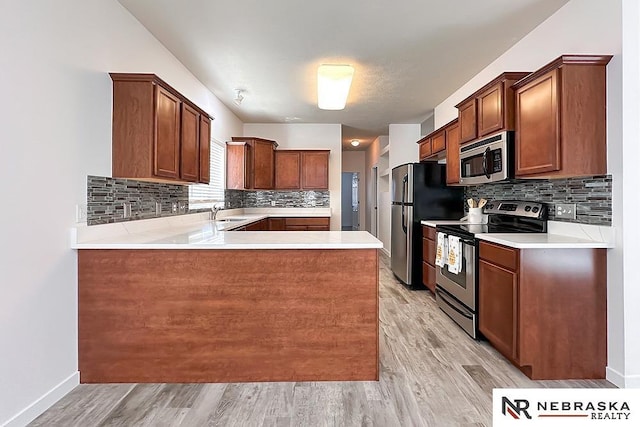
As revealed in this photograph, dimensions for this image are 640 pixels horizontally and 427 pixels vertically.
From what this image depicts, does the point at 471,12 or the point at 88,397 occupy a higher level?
the point at 471,12

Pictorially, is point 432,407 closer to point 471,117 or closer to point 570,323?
point 570,323

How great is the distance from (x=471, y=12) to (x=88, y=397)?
3.67m

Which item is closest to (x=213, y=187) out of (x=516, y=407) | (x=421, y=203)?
(x=421, y=203)

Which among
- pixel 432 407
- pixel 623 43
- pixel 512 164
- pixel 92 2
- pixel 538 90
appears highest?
pixel 92 2

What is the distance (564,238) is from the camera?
2676 mm

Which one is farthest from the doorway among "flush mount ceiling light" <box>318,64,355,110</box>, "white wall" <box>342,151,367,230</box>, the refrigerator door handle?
"flush mount ceiling light" <box>318,64,355,110</box>

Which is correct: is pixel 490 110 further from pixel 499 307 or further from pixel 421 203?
pixel 421 203

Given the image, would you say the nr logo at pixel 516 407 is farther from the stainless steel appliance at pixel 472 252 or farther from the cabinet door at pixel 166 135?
the cabinet door at pixel 166 135

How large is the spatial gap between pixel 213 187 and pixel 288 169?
1.65 meters

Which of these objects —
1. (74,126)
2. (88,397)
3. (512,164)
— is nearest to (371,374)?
(88,397)

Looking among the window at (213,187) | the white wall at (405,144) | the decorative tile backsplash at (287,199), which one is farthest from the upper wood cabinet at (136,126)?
the white wall at (405,144)

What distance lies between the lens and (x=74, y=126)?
2.34 m

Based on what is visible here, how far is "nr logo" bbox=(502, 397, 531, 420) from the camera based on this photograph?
191 centimetres

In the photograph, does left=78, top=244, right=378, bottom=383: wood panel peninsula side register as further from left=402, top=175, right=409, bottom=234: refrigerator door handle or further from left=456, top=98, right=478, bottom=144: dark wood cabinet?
left=402, top=175, right=409, bottom=234: refrigerator door handle
